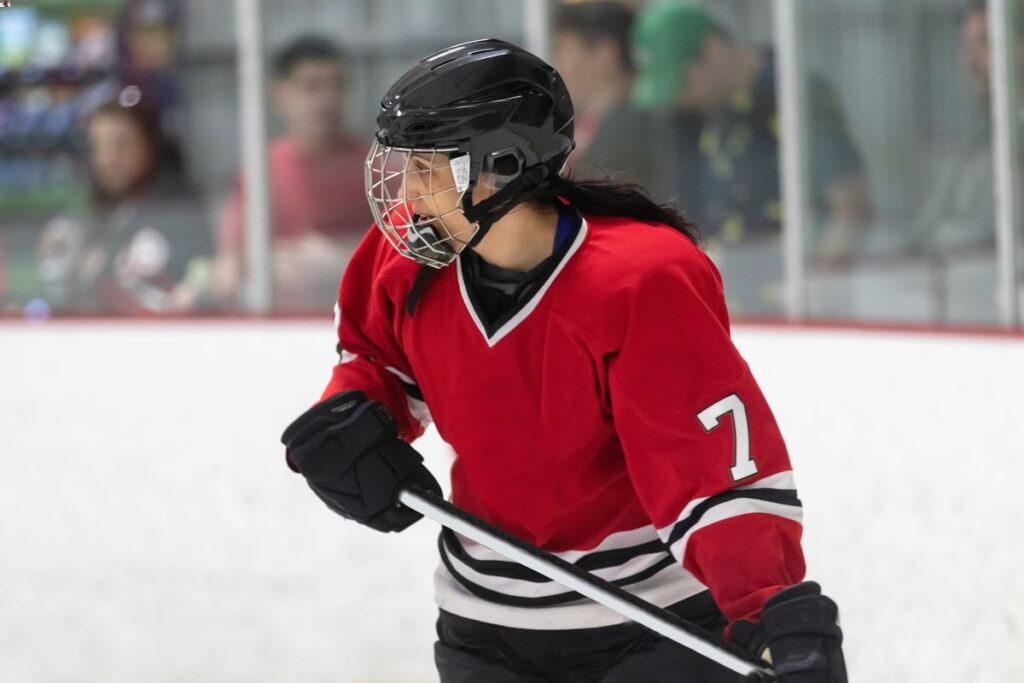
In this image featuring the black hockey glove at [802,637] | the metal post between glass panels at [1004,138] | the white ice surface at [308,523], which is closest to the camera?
the black hockey glove at [802,637]

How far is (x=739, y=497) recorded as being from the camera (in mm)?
1319

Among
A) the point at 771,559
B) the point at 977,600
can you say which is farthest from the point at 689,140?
the point at 771,559

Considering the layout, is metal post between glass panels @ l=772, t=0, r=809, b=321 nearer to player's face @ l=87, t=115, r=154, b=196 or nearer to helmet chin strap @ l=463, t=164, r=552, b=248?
player's face @ l=87, t=115, r=154, b=196

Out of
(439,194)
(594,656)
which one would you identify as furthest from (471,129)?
(594,656)

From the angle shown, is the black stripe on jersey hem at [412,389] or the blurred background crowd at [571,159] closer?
the black stripe on jersey hem at [412,389]

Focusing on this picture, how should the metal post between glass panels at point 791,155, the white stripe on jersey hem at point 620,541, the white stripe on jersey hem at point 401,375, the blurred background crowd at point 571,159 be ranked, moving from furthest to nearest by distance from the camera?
the metal post between glass panels at point 791,155, the blurred background crowd at point 571,159, the white stripe on jersey hem at point 401,375, the white stripe on jersey hem at point 620,541

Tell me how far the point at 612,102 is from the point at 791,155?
498 mm

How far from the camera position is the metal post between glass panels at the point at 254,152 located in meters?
4.34

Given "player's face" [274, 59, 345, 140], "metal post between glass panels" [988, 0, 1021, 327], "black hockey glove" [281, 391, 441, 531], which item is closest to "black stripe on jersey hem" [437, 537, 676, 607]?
"black hockey glove" [281, 391, 441, 531]

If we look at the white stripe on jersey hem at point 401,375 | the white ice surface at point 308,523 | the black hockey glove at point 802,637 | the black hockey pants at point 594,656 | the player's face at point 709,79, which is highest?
the player's face at point 709,79

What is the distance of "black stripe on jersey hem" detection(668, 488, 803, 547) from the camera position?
132 centimetres

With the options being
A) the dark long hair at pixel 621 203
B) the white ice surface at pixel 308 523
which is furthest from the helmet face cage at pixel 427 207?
the white ice surface at pixel 308 523

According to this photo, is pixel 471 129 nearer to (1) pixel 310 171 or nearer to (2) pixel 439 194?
(2) pixel 439 194

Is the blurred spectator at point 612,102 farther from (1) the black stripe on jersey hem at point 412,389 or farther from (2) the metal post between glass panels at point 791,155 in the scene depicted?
(1) the black stripe on jersey hem at point 412,389
